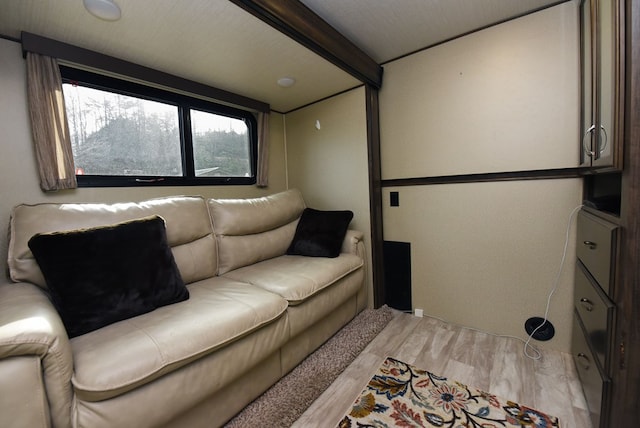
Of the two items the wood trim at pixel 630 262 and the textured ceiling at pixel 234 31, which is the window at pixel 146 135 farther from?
the wood trim at pixel 630 262

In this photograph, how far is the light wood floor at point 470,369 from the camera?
51.9 inches

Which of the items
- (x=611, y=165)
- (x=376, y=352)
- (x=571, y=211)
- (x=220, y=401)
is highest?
(x=611, y=165)

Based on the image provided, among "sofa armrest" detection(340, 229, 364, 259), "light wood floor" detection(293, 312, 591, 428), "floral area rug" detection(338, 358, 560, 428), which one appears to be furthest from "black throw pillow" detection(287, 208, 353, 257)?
"floral area rug" detection(338, 358, 560, 428)

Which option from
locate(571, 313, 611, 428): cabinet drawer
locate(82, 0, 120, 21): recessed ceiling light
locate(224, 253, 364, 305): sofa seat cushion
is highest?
locate(82, 0, 120, 21): recessed ceiling light

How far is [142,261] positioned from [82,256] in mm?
231

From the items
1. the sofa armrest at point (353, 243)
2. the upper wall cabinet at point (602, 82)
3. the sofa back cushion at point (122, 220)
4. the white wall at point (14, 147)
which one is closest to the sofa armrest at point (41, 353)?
the sofa back cushion at point (122, 220)

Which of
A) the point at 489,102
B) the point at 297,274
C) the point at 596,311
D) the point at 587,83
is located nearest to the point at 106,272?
the point at 297,274

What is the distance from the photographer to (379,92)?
240cm

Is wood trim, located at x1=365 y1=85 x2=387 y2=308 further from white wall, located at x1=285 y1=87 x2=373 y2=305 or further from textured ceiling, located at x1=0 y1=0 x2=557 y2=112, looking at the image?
textured ceiling, located at x1=0 y1=0 x2=557 y2=112

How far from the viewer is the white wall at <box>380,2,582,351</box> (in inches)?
65.9

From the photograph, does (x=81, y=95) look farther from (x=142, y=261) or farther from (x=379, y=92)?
(x=379, y=92)

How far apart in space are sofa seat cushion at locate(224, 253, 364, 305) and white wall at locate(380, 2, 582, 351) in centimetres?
72

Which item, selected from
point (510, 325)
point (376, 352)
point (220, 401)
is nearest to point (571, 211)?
point (510, 325)

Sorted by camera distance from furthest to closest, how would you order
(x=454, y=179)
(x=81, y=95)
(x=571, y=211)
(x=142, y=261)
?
(x=454, y=179) < (x=81, y=95) < (x=571, y=211) < (x=142, y=261)
